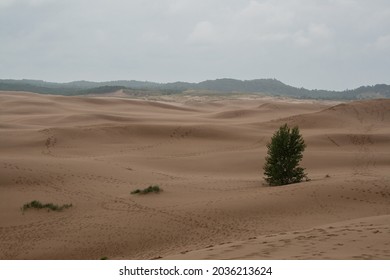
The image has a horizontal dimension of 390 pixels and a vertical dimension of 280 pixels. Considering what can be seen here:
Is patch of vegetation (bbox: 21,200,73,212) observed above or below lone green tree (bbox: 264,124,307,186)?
below

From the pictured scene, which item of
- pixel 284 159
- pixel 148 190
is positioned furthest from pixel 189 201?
pixel 284 159

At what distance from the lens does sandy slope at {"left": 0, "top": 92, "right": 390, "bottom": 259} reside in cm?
941

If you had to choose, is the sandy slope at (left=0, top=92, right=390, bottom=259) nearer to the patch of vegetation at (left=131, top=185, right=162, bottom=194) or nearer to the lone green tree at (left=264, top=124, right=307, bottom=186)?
the patch of vegetation at (left=131, top=185, right=162, bottom=194)

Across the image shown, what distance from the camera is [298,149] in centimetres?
1902

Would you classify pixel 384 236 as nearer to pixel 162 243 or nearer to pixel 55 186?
pixel 162 243

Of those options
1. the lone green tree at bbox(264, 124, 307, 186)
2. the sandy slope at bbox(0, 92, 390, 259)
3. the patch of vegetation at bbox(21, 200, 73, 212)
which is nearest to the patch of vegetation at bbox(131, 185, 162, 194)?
the sandy slope at bbox(0, 92, 390, 259)

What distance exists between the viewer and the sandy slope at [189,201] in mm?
9406

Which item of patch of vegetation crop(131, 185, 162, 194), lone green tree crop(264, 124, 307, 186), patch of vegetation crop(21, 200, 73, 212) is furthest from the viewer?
lone green tree crop(264, 124, 307, 186)

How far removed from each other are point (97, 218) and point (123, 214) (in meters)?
0.89

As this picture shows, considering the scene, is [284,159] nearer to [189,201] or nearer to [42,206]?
[189,201]

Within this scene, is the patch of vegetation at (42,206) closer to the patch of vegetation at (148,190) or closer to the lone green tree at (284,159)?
the patch of vegetation at (148,190)

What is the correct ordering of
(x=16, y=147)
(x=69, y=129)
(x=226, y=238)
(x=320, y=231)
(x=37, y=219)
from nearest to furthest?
(x=320, y=231) < (x=226, y=238) < (x=37, y=219) < (x=16, y=147) < (x=69, y=129)

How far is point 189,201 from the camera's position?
1573 centimetres
